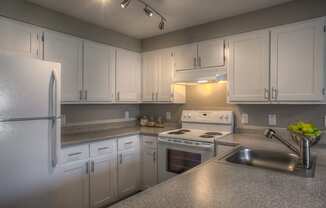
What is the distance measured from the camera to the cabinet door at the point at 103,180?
2424 mm

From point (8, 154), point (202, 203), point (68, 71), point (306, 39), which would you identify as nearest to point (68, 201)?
point (8, 154)

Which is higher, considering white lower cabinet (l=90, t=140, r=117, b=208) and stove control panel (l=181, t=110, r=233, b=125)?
stove control panel (l=181, t=110, r=233, b=125)

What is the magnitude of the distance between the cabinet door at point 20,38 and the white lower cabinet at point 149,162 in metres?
1.67

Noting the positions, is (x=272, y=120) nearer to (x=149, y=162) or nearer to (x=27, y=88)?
(x=149, y=162)

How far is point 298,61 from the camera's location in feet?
7.04

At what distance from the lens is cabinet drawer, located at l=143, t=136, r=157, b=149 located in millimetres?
2863

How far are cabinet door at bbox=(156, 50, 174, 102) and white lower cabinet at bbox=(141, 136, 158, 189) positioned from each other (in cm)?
67

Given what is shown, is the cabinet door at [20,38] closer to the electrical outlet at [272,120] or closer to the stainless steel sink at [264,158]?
the stainless steel sink at [264,158]

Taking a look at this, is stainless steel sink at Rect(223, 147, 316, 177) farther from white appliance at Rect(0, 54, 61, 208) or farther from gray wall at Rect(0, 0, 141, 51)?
gray wall at Rect(0, 0, 141, 51)

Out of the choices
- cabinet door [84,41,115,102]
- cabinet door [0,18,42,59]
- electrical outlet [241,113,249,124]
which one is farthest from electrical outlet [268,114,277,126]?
cabinet door [0,18,42,59]

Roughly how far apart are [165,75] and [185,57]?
0.41 m

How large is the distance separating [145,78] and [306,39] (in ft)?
7.11

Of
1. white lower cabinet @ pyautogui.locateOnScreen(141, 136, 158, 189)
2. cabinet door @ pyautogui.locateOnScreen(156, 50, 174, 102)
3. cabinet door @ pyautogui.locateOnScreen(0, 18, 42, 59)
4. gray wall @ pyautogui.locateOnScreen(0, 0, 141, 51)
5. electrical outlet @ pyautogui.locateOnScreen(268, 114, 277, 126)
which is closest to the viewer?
cabinet door @ pyautogui.locateOnScreen(0, 18, 42, 59)

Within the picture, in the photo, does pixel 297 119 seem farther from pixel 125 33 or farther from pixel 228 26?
pixel 125 33
